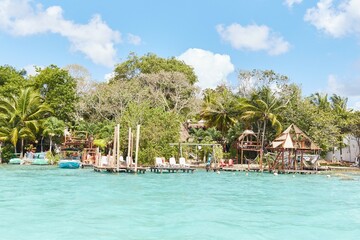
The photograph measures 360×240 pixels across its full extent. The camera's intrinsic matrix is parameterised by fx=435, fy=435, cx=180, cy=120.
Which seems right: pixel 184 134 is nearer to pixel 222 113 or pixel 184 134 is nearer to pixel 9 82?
pixel 222 113

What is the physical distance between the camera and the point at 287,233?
494 inches

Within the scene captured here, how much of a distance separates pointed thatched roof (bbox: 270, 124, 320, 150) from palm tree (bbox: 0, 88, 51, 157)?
22.6m

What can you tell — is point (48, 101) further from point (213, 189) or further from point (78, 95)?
point (213, 189)

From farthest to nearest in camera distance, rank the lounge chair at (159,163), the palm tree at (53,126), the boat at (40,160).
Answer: the palm tree at (53,126) < the boat at (40,160) < the lounge chair at (159,163)

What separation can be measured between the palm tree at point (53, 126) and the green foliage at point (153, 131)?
7286 mm

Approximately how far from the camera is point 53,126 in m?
41.8

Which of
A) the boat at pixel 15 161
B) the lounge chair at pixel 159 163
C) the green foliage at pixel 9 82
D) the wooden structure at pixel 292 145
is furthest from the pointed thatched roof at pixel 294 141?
the green foliage at pixel 9 82

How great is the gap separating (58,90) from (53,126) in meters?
4.86

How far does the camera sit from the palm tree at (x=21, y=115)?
4088 centimetres

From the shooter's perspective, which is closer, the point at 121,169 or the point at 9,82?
the point at 121,169

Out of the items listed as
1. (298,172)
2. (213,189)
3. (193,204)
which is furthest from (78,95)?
(193,204)

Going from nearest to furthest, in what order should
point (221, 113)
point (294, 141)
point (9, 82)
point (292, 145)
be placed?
point (292, 145), point (294, 141), point (221, 113), point (9, 82)

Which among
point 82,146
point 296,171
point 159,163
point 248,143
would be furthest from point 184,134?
point 296,171

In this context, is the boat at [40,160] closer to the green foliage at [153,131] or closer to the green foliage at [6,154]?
the green foliage at [6,154]
